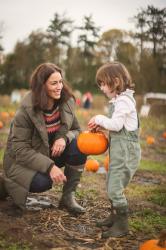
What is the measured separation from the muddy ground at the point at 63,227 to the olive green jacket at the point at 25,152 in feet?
0.76

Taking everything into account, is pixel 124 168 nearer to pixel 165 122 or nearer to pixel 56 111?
pixel 56 111

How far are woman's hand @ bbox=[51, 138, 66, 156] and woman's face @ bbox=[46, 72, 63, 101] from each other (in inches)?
15.8

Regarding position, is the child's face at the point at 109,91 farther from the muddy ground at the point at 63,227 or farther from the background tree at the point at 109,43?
the background tree at the point at 109,43

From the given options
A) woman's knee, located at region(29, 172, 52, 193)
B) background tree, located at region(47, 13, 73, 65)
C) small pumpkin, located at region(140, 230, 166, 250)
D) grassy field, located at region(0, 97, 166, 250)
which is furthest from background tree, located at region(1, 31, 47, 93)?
small pumpkin, located at region(140, 230, 166, 250)

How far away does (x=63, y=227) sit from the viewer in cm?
334

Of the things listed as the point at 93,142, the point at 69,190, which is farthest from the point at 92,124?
the point at 69,190

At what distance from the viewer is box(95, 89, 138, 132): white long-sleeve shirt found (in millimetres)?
3148

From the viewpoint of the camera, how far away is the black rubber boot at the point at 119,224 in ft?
10.5

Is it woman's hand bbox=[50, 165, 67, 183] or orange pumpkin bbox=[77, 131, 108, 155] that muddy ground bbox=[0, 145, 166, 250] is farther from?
orange pumpkin bbox=[77, 131, 108, 155]

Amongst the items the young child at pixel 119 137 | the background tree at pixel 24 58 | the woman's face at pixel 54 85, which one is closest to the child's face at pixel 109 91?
the young child at pixel 119 137

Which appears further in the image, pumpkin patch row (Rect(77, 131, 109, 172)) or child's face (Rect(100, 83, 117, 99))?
pumpkin patch row (Rect(77, 131, 109, 172))

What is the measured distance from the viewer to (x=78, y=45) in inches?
1458

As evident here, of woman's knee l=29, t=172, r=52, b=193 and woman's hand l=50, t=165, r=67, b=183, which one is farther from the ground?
woman's hand l=50, t=165, r=67, b=183

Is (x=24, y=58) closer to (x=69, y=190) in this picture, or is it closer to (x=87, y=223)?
(x=69, y=190)
